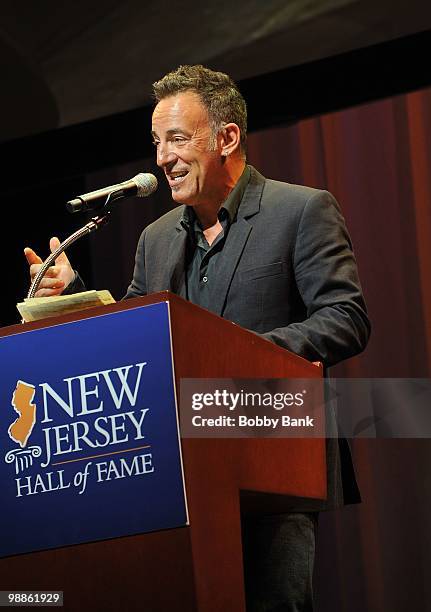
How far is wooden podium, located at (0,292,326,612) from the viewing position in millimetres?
1613

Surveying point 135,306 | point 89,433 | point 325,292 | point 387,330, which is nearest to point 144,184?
Result: point 325,292

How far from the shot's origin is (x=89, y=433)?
5.60ft

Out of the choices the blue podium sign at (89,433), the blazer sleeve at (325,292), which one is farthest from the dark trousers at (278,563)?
the blue podium sign at (89,433)

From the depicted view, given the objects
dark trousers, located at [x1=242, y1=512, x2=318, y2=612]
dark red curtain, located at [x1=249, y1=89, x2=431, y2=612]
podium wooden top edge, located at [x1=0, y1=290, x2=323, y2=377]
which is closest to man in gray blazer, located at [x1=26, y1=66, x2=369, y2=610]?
dark trousers, located at [x1=242, y1=512, x2=318, y2=612]

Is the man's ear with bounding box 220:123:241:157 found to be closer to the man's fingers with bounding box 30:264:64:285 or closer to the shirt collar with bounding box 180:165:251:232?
the shirt collar with bounding box 180:165:251:232

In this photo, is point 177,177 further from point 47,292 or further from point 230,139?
point 47,292

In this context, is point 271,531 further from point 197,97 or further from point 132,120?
point 132,120

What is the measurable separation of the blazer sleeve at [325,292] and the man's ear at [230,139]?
0.89ft

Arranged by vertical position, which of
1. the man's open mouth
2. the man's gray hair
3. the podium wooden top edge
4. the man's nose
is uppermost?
the man's gray hair

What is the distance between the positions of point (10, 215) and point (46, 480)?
2570 millimetres

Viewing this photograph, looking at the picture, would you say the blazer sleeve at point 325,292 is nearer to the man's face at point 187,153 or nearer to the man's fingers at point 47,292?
the man's face at point 187,153

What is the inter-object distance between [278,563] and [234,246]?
0.72m

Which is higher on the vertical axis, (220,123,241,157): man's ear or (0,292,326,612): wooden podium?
(220,123,241,157): man's ear

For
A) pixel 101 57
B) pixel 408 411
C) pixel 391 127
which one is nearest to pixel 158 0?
pixel 101 57
